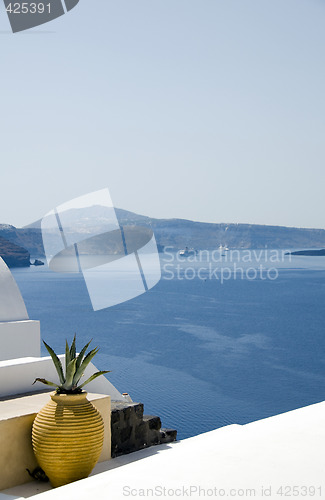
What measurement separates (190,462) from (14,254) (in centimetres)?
6971

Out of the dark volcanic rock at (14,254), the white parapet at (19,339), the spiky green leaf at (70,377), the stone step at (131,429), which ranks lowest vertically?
the dark volcanic rock at (14,254)

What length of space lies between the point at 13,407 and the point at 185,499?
2154 mm

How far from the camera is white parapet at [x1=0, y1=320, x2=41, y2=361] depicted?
680 centimetres

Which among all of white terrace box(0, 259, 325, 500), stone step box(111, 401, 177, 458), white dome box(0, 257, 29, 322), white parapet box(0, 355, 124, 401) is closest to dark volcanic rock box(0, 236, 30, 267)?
white dome box(0, 257, 29, 322)

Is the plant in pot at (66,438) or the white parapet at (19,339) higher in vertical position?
the plant in pot at (66,438)

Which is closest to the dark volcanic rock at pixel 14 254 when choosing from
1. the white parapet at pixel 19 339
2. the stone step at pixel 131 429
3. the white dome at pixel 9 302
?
the white dome at pixel 9 302

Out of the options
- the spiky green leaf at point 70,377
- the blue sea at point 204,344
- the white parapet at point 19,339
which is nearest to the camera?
the spiky green leaf at point 70,377

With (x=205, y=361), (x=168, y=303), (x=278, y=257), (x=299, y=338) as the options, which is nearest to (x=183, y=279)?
(x=168, y=303)

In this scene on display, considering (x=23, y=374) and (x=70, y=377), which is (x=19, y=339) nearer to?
(x=23, y=374)

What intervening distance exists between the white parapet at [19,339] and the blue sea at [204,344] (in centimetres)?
2143

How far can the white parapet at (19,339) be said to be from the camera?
6.80 metres

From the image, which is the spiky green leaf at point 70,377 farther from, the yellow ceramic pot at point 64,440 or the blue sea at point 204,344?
the blue sea at point 204,344

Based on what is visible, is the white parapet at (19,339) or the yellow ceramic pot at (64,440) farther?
the white parapet at (19,339)

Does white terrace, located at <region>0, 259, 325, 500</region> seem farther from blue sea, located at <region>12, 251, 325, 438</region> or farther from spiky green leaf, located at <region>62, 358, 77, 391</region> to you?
blue sea, located at <region>12, 251, 325, 438</region>
